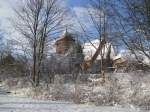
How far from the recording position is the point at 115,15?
13688mm

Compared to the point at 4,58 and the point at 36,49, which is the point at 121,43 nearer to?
the point at 36,49

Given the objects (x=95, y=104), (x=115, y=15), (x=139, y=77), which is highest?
(x=115, y=15)

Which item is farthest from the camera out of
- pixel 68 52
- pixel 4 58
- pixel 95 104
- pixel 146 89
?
pixel 4 58

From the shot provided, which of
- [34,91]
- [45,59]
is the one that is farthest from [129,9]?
[45,59]

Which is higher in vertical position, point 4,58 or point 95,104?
point 4,58

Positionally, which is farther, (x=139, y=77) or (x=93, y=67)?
(x=93, y=67)

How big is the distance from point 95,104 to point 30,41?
17770 millimetres

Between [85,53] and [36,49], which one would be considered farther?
[85,53]

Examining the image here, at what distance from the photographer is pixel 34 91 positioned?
26.9 metres

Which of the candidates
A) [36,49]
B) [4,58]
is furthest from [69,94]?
[4,58]

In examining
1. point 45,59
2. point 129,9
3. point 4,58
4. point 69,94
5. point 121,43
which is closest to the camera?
point 129,9

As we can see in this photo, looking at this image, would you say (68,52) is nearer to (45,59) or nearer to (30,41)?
(45,59)

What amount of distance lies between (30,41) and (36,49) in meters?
1.06

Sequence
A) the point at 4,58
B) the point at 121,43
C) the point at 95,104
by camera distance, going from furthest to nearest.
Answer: the point at 4,58, the point at 95,104, the point at 121,43
